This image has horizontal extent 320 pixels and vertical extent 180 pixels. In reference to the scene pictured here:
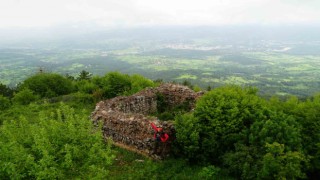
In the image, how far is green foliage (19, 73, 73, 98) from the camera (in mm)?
47156

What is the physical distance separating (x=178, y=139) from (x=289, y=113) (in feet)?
22.0

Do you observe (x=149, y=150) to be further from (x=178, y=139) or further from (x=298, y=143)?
(x=298, y=143)

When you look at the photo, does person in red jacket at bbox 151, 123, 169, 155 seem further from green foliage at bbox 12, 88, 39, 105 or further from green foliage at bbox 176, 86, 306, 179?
green foliage at bbox 12, 88, 39, 105

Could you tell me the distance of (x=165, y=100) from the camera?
30.1m

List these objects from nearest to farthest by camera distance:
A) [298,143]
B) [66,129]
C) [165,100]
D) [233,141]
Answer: [66,129], [298,143], [233,141], [165,100]

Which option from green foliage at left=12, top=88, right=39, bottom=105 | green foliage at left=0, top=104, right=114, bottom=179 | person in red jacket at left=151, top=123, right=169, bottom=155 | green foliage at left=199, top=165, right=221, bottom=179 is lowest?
green foliage at left=12, top=88, right=39, bottom=105

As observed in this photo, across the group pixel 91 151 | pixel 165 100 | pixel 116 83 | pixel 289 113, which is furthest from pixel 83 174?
pixel 116 83

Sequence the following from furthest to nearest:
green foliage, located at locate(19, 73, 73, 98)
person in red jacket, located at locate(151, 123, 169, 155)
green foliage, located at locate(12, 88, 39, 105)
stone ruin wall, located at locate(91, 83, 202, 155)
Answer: green foliage, located at locate(19, 73, 73, 98), green foliage, located at locate(12, 88, 39, 105), stone ruin wall, located at locate(91, 83, 202, 155), person in red jacket, located at locate(151, 123, 169, 155)

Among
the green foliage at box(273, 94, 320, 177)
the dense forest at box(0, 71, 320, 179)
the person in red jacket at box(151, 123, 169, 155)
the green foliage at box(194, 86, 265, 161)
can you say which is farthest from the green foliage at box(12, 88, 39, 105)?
the green foliage at box(273, 94, 320, 177)

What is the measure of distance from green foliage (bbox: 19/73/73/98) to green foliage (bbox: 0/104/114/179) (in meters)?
35.0

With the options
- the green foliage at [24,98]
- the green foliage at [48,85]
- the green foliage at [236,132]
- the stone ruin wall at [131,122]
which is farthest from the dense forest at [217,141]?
the green foliage at [48,85]

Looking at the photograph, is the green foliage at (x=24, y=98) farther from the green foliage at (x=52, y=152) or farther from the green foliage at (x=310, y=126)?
the green foliage at (x=310, y=126)

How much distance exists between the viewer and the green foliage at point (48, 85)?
155ft

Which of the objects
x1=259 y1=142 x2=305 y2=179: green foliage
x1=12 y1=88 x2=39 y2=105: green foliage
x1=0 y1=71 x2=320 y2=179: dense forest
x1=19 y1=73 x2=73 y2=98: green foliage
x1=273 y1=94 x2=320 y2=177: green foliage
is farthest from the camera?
x1=19 y1=73 x2=73 y2=98: green foliage
